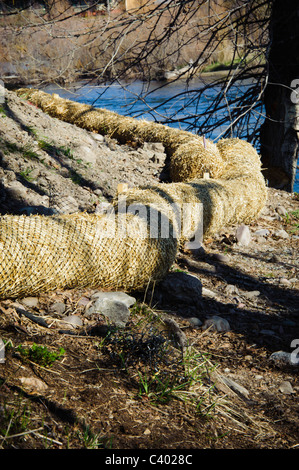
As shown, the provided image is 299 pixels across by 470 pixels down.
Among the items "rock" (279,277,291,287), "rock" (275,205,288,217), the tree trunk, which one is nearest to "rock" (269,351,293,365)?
"rock" (279,277,291,287)

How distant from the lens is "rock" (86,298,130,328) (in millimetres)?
3156

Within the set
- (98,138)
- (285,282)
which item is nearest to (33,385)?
(285,282)

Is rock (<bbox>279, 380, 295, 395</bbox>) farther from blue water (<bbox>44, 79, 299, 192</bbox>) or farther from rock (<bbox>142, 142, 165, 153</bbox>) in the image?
rock (<bbox>142, 142, 165, 153</bbox>)

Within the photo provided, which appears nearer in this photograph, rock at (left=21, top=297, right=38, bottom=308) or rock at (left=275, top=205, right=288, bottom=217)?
rock at (left=21, top=297, right=38, bottom=308)

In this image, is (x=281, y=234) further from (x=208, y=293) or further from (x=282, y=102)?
(x=282, y=102)

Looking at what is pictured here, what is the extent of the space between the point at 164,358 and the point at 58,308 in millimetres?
964

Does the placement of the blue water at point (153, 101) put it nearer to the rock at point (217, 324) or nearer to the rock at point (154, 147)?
the rock at point (154, 147)

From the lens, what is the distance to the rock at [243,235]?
537cm

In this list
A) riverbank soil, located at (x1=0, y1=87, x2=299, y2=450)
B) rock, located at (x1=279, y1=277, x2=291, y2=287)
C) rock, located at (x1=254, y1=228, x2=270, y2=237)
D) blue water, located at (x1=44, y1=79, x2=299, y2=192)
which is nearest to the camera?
riverbank soil, located at (x1=0, y1=87, x2=299, y2=450)

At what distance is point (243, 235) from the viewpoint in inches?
212

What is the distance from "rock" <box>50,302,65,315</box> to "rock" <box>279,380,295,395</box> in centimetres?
158

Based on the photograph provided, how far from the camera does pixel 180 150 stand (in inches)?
270

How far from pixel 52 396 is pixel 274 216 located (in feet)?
16.1

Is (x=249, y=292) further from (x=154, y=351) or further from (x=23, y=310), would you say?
(x=23, y=310)
